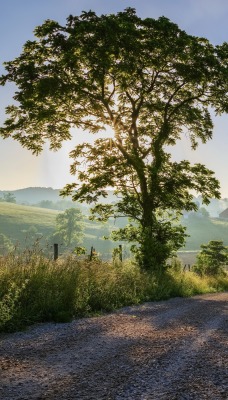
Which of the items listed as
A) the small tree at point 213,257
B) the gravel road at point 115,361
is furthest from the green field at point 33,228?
the gravel road at point 115,361

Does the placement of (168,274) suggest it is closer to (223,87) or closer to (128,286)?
(128,286)

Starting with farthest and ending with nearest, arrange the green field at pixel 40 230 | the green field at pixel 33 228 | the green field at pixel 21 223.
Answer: the green field at pixel 33 228 < the green field at pixel 40 230 < the green field at pixel 21 223

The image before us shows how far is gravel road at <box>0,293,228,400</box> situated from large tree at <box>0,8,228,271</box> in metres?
12.0

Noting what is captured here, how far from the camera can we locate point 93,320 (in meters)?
8.85

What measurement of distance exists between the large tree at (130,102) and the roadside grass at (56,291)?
7478 millimetres

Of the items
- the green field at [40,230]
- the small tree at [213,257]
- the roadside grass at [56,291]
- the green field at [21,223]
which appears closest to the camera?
the roadside grass at [56,291]

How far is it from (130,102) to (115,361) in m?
19.8

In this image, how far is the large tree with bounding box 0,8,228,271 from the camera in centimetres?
1861

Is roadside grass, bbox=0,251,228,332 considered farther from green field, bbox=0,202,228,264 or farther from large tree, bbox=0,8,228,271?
green field, bbox=0,202,228,264

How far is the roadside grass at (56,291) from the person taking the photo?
26.3 ft

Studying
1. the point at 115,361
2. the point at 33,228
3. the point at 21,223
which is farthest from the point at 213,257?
the point at 21,223

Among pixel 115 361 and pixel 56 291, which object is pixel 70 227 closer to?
pixel 56 291

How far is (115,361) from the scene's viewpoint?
552 centimetres

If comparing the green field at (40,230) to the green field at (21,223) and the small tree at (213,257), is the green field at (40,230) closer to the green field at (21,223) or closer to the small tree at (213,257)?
the green field at (21,223)
